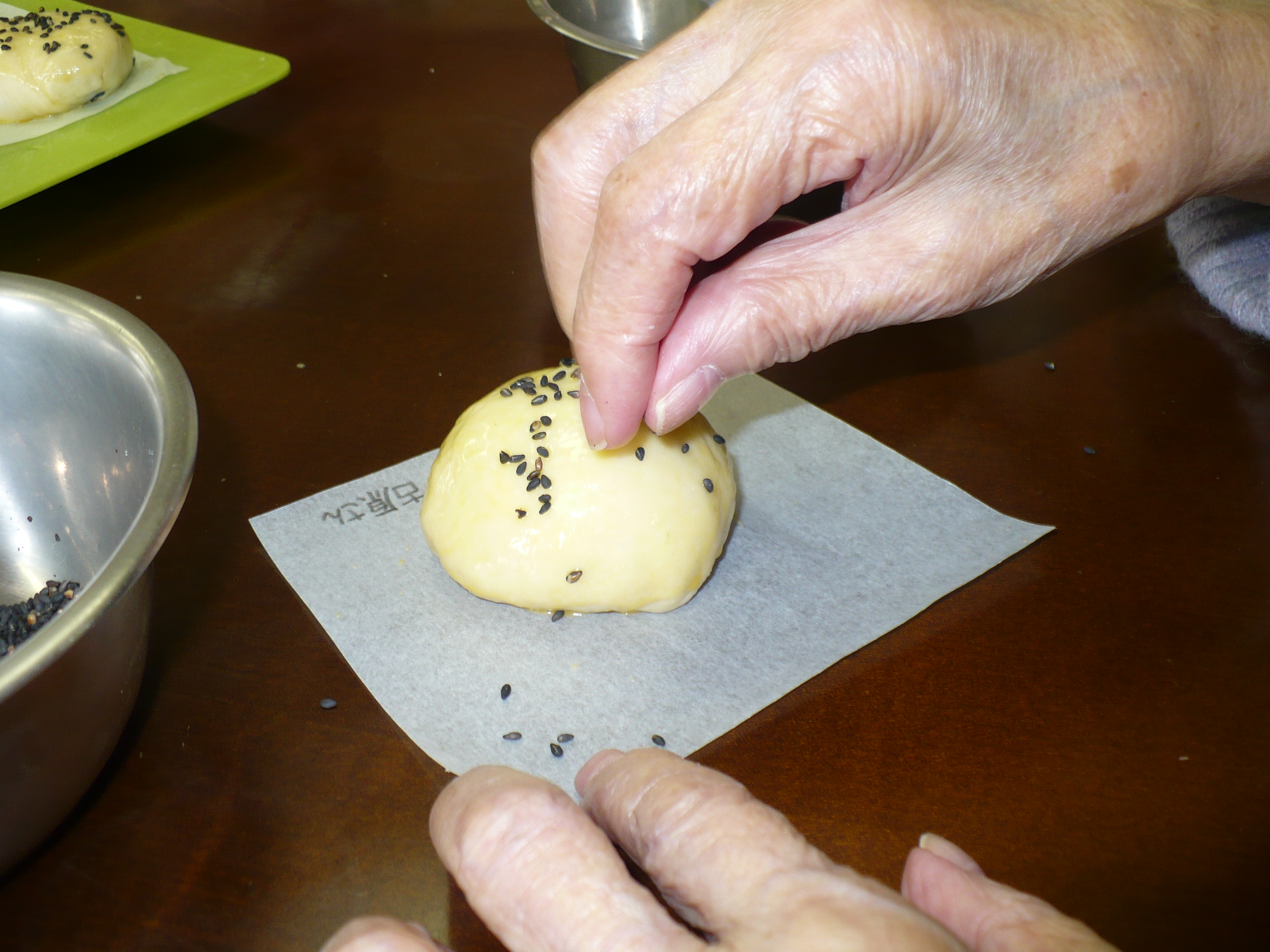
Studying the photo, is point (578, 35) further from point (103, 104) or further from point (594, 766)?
point (594, 766)

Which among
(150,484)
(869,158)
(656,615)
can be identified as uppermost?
(869,158)

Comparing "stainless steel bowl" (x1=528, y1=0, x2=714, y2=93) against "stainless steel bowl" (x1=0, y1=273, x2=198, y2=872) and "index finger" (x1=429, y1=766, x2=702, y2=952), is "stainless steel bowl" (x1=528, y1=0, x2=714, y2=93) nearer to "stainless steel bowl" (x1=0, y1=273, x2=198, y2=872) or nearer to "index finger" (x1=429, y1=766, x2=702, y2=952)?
"stainless steel bowl" (x1=0, y1=273, x2=198, y2=872)

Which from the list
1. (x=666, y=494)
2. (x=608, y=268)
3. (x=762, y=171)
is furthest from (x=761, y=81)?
(x=666, y=494)

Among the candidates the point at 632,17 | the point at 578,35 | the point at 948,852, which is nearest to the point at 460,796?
the point at 948,852

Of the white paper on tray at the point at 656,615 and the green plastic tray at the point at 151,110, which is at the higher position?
the green plastic tray at the point at 151,110

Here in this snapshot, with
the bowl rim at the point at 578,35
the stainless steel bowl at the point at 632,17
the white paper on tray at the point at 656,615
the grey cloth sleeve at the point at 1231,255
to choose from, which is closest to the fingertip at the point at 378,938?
the white paper on tray at the point at 656,615

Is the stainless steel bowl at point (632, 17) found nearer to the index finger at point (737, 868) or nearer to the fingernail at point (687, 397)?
the fingernail at point (687, 397)
